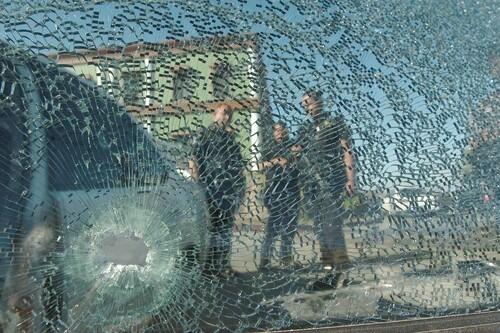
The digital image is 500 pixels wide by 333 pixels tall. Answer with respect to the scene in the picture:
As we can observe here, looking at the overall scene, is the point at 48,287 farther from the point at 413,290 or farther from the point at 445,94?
the point at 445,94

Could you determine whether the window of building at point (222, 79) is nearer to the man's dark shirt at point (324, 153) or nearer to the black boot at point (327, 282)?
the man's dark shirt at point (324, 153)

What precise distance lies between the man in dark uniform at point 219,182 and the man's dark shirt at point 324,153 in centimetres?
20

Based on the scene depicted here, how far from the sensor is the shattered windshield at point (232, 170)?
1.34m

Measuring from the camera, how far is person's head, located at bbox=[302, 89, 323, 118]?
1.57m

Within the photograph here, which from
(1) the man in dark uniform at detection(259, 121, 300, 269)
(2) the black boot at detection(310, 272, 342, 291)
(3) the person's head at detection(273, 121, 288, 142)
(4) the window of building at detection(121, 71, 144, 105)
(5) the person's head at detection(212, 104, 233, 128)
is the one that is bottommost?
(2) the black boot at detection(310, 272, 342, 291)

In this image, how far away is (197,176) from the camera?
4.78 feet

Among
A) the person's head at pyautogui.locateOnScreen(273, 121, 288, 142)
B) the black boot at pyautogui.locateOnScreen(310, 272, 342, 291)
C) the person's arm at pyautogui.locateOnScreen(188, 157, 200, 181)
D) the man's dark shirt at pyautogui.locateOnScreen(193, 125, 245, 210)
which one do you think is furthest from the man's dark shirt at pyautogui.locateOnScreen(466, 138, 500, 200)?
the person's arm at pyautogui.locateOnScreen(188, 157, 200, 181)

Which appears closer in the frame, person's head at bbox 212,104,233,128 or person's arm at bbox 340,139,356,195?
person's head at bbox 212,104,233,128

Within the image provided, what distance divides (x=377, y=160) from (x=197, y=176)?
0.55 m

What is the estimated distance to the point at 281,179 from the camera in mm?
1541

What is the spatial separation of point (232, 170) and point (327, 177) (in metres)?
0.28

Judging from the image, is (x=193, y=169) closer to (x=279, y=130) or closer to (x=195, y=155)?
(x=195, y=155)

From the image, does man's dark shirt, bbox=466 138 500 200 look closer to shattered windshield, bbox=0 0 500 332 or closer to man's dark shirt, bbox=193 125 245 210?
shattered windshield, bbox=0 0 500 332

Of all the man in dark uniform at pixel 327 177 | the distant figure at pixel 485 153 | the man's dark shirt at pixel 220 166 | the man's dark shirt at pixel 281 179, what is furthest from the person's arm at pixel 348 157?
the distant figure at pixel 485 153
